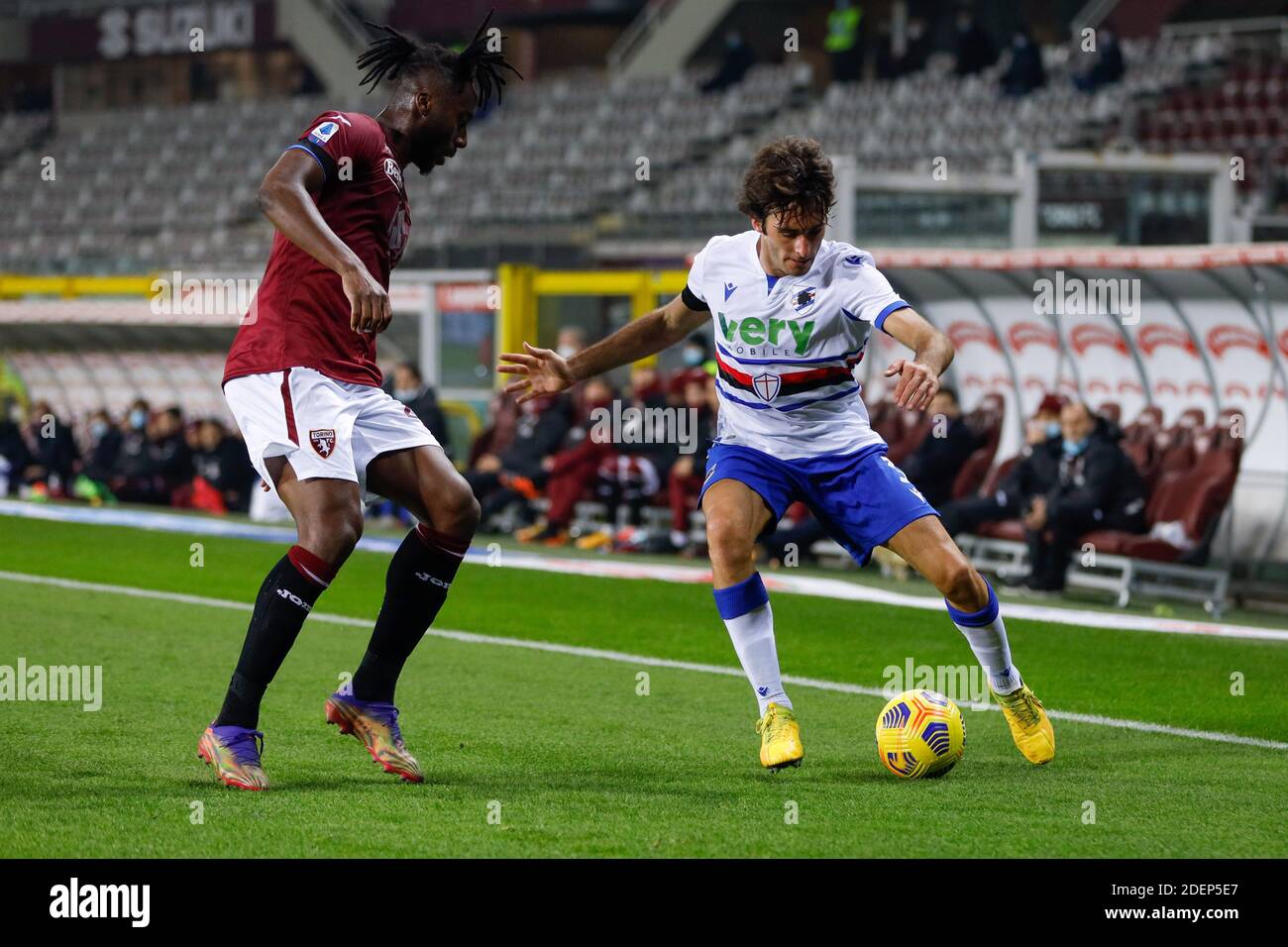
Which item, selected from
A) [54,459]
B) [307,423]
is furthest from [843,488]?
[54,459]

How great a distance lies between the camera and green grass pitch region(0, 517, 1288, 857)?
4902mm

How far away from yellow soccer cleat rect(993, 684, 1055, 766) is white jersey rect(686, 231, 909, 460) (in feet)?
3.22

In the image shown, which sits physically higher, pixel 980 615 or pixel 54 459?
pixel 980 615

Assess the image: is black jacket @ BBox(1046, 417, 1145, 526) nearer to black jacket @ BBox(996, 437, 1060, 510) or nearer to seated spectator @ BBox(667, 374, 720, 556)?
black jacket @ BBox(996, 437, 1060, 510)

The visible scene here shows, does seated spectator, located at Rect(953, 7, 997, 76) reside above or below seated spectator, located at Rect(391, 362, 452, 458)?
above

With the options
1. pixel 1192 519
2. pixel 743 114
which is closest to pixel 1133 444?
pixel 1192 519

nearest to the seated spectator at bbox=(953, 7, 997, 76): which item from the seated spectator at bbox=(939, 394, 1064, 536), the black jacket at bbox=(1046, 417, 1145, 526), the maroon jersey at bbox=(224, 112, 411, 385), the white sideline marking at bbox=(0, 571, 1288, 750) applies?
the seated spectator at bbox=(939, 394, 1064, 536)

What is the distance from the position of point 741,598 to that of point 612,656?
10.2 feet

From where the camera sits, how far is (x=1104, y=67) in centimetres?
2403

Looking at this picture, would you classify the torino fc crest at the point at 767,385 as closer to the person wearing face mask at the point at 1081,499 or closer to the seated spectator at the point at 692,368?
the person wearing face mask at the point at 1081,499

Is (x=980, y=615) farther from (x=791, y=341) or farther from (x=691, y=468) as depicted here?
(x=691, y=468)

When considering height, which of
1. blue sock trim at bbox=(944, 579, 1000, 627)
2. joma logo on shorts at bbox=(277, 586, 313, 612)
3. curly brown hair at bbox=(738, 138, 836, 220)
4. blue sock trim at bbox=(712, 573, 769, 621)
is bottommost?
blue sock trim at bbox=(944, 579, 1000, 627)

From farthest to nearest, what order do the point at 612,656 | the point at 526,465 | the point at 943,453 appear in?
1. the point at 526,465
2. the point at 943,453
3. the point at 612,656

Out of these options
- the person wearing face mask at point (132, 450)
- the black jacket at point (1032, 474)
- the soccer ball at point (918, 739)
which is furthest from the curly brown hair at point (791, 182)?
the person wearing face mask at point (132, 450)
